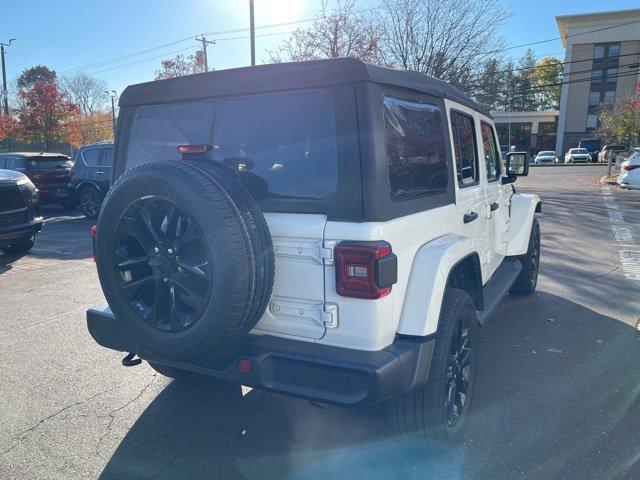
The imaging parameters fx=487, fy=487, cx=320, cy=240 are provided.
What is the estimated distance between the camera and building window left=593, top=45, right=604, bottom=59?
49406 mm

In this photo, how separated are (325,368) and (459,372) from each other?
1057mm

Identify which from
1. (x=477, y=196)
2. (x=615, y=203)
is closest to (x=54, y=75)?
(x=615, y=203)

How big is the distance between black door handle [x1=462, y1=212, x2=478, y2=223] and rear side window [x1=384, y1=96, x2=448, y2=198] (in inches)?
14.4

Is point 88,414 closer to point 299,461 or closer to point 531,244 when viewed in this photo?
point 299,461

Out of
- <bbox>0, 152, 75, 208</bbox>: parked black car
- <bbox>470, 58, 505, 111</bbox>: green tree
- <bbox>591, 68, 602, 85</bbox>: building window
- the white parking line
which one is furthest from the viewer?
<bbox>591, 68, 602, 85</bbox>: building window

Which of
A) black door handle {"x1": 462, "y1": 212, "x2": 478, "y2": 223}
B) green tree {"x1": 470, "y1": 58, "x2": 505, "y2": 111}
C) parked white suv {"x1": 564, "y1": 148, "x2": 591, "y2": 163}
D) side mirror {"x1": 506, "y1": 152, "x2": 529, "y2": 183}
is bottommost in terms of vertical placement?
parked white suv {"x1": 564, "y1": 148, "x2": 591, "y2": 163}

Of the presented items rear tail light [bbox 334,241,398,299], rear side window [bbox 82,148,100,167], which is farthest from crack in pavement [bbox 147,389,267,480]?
rear side window [bbox 82,148,100,167]

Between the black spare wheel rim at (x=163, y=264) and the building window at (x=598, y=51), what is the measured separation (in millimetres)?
58497

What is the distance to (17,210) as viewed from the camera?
293 inches

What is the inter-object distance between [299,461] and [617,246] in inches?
292

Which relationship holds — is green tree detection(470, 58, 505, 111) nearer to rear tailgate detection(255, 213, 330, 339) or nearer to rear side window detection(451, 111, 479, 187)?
rear side window detection(451, 111, 479, 187)

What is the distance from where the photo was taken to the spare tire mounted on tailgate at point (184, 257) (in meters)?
2.17

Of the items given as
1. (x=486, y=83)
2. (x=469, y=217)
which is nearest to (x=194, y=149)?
(x=469, y=217)

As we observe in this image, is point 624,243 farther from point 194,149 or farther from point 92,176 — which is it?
point 92,176
